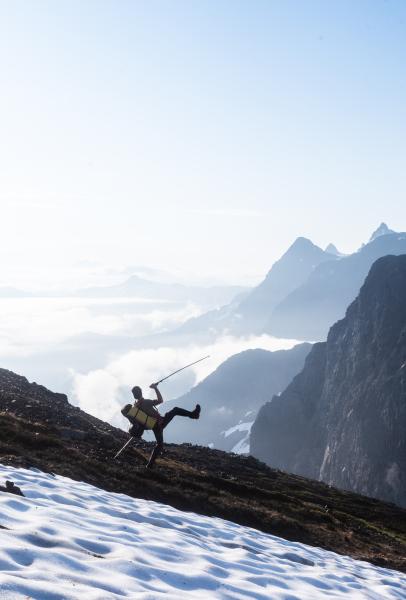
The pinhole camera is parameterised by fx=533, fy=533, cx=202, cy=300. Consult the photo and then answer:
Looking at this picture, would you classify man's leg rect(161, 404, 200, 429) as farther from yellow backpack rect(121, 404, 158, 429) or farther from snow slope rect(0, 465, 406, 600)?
snow slope rect(0, 465, 406, 600)

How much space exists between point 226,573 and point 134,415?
10.8m

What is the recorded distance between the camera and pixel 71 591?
6.83 meters

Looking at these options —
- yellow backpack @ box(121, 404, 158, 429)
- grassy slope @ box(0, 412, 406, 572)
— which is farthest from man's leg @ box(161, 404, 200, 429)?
grassy slope @ box(0, 412, 406, 572)

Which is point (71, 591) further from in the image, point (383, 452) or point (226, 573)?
point (383, 452)

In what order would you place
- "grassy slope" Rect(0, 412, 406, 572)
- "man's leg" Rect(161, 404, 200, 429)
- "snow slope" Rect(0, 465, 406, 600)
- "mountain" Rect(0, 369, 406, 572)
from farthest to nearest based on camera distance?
"man's leg" Rect(161, 404, 200, 429) → "grassy slope" Rect(0, 412, 406, 572) → "mountain" Rect(0, 369, 406, 572) → "snow slope" Rect(0, 465, 406, 600)

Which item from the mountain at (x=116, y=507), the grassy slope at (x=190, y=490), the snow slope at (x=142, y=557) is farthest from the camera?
the grassy slope at (x=190, y=490)

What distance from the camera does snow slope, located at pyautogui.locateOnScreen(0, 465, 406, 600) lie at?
7.55m

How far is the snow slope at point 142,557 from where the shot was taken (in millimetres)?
7547

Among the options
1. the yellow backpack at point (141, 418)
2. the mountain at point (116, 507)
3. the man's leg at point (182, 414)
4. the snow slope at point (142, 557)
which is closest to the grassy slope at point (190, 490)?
the mountain at point (116, 507)

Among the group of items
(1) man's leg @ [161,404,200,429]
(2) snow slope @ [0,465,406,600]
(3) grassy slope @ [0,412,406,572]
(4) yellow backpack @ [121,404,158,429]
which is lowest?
(3) grassy slope @ [0,412,406,572]

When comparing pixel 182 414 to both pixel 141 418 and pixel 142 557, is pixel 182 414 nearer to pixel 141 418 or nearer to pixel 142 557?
pixel 141 418

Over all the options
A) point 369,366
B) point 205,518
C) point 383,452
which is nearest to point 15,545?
point 205,518

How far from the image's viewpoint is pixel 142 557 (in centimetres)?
963

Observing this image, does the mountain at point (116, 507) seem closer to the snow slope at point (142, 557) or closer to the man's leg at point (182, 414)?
the snow slope at point (142, 557)
